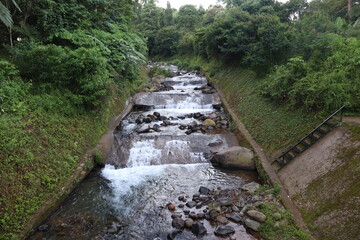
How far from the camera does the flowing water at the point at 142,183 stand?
6.86 meters

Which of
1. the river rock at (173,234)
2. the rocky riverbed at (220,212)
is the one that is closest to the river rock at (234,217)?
the rocky riverbed at (220,212)

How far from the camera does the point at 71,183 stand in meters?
8.49

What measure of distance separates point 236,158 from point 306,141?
2.86m

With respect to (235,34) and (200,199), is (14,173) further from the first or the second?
(235,34)

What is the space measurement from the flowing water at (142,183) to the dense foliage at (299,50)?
406cm

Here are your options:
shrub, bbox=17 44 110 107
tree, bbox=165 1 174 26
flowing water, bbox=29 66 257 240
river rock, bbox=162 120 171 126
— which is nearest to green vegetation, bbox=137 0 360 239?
flowing water, bbox=29 66 257 240

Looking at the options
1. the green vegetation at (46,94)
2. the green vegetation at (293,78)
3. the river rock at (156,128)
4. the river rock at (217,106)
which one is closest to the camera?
the green vegetation at (293,78)

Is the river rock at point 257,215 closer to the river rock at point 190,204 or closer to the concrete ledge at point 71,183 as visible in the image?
→ the river rock at point 190,204

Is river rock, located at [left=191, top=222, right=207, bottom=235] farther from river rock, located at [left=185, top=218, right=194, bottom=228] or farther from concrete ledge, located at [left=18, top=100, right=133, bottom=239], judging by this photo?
concrete ledge, located at [left=18, top=100, right=133, bottom=239]

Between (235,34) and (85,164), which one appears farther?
(235,34)

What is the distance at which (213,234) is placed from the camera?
21.7 ft

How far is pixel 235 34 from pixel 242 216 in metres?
16.4

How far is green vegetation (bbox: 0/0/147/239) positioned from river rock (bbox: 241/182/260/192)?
6.22 m

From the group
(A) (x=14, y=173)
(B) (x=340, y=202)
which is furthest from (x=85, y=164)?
(B) (x=340, y=202)
